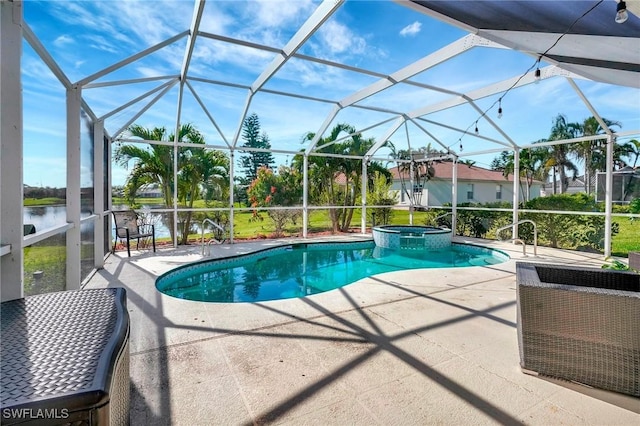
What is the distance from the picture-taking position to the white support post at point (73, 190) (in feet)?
14.0

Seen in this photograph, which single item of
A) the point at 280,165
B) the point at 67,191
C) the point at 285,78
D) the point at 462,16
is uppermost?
the point at 285,78

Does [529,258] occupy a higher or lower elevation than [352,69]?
lower

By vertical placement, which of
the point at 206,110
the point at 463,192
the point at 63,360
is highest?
the point at 206,110

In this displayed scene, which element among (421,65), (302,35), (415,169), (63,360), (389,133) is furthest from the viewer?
(415,169)

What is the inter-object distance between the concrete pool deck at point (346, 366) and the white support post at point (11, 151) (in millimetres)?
1143

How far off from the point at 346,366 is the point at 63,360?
6.52 feet

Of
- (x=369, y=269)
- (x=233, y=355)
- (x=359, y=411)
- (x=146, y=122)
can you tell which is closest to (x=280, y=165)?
(x=146, y=122)

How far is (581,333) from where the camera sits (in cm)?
233

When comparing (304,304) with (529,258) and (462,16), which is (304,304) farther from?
(529,258)

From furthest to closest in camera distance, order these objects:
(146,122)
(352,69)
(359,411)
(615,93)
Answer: (615,93) → (146,122) → (352,69) → (359,411)

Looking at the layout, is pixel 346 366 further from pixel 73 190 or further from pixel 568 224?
pixel 568 224

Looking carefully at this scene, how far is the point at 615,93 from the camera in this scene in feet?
32.1

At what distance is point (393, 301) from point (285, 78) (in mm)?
Answer: 5958

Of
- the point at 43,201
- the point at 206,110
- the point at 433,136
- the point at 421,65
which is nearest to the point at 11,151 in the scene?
the point at 43,201
